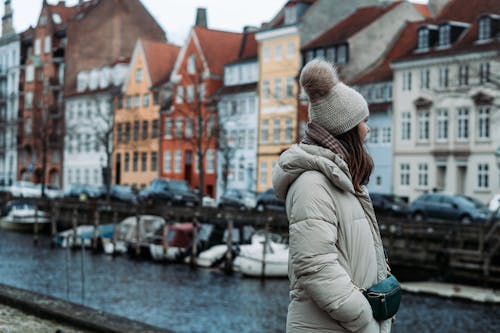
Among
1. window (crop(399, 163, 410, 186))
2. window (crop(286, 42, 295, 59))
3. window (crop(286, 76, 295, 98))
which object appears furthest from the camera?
window (crop(286, 42, 295, 59))

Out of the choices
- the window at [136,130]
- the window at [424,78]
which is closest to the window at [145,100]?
the window at [136,130]

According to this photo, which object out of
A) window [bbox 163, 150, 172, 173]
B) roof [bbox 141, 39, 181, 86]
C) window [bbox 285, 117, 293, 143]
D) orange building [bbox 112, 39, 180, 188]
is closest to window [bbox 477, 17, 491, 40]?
window [bbox 285, 117, 293, 143]

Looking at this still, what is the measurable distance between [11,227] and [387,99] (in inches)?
852

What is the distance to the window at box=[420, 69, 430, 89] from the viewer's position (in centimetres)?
4762

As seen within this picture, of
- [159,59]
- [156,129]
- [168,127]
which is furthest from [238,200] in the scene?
[159,59]

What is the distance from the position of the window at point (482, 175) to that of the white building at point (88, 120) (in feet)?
119

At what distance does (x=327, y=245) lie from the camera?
346 cm

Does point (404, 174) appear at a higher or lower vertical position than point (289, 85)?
lower

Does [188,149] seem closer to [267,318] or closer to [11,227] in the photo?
[11,227]

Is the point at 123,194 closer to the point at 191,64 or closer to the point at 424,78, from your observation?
the point at 191,64

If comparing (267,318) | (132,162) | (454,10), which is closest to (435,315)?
(267,318)

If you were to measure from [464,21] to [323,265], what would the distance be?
47.0 metres

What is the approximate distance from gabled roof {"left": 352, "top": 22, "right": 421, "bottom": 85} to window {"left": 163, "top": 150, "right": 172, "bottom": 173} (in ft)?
67.6

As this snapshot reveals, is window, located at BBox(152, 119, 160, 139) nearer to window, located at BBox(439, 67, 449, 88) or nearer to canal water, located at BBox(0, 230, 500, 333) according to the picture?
window, located at BBox(439, 67, 449, 88)
